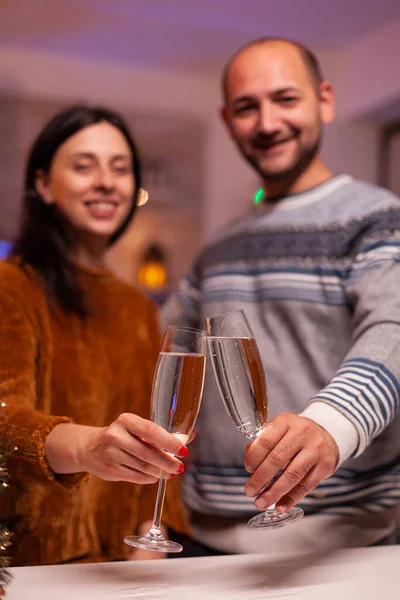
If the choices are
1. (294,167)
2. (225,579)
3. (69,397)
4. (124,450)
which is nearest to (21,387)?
(69,397)

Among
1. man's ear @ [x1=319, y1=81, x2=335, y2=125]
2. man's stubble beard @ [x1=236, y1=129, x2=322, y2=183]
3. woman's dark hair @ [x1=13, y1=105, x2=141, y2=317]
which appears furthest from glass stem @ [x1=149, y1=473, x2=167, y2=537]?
man's ear @ [x1=319, y1=81, x2=335, y2=125]

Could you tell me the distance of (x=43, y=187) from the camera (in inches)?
63.0

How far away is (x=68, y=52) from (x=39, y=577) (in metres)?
4.05

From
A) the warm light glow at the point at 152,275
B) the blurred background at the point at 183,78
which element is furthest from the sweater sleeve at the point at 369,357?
the warm light glow at the point at 152,275

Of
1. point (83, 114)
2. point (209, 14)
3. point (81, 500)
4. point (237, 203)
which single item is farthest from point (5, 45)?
point (81, 500)

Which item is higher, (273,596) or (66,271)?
(66,271)

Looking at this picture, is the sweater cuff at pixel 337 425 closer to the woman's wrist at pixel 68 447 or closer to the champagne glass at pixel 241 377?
the champagne glass at pixel 241 377

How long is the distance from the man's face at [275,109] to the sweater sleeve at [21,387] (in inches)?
22.7

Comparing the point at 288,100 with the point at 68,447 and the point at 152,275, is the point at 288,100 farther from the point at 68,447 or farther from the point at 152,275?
the point at 152,275

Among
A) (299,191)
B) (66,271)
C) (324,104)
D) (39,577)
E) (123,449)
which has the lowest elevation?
(39,577)

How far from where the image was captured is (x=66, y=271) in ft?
5.04

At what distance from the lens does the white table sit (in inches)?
37.3

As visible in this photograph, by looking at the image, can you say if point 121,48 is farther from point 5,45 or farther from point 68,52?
point 5,45

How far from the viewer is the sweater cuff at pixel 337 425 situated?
105 cm
